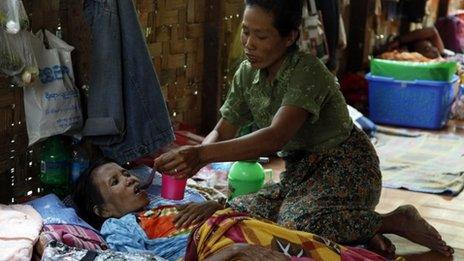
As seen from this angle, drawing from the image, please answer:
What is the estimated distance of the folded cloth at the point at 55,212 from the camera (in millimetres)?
2867

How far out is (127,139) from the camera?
3.51m

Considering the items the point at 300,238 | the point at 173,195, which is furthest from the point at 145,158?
the point at 300,238

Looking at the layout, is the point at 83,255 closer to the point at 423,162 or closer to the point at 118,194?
the point at 118,194

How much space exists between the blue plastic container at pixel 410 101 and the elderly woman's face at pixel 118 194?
3.42 m

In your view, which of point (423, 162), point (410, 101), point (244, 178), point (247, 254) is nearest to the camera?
point (247, 254)

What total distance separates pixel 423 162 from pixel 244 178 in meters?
1.81

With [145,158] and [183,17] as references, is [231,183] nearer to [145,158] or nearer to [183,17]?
[145,158]

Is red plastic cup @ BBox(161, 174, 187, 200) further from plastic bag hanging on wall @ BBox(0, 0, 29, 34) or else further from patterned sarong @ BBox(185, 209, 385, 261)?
plastic bag hanging on wall @ BBox(0, 0, 29, 34)

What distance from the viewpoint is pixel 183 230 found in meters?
2.82

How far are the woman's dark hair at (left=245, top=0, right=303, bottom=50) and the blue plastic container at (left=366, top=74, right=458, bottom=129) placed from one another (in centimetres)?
321

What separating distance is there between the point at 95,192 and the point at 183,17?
1.75m

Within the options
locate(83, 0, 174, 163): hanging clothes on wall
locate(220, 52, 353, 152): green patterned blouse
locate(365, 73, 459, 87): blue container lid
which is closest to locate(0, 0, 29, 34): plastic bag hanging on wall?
locate(83, 0, 174, 163): hanging clothes on wall

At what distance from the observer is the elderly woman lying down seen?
242cm

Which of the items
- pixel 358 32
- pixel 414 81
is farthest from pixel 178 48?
pixel 358 32
